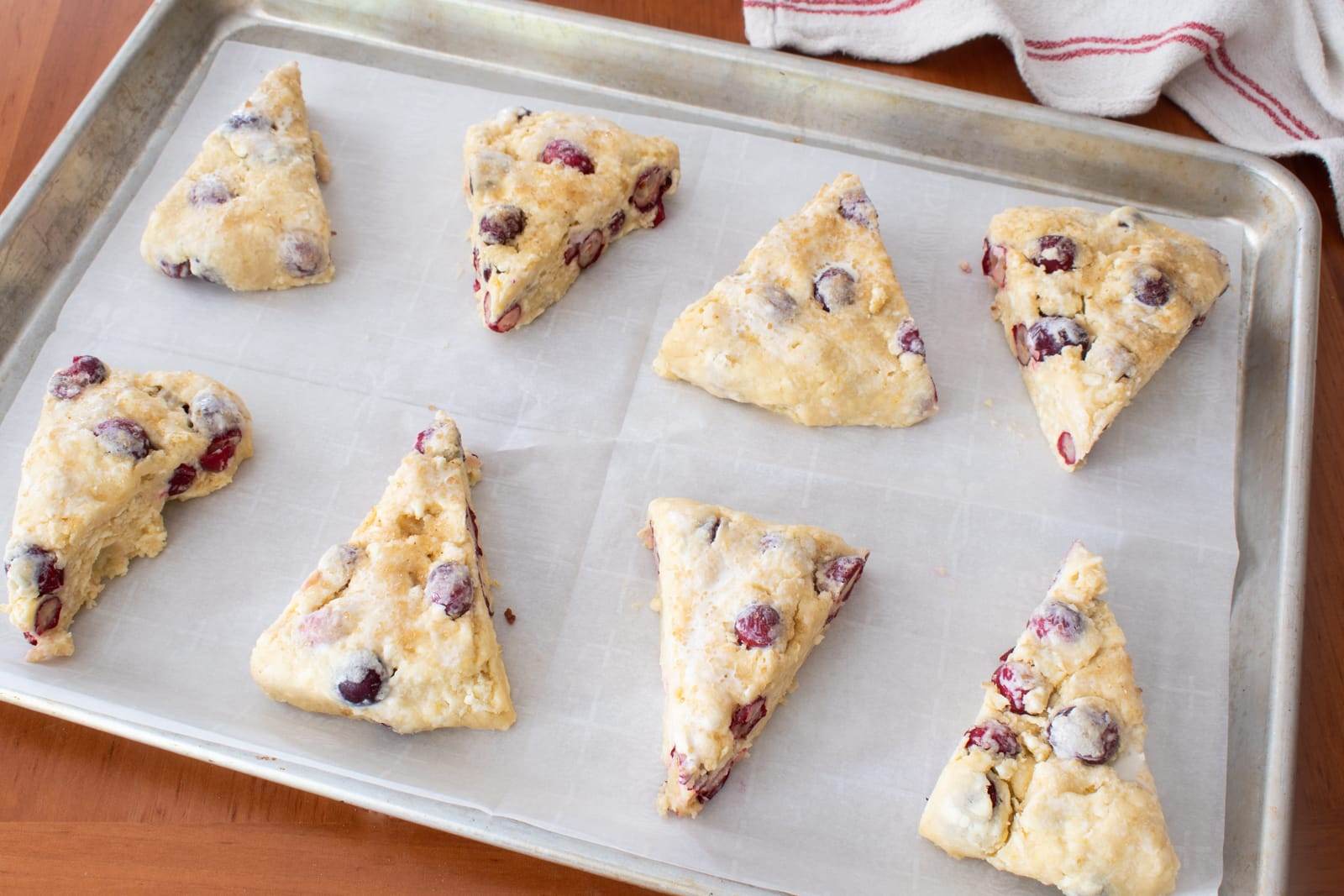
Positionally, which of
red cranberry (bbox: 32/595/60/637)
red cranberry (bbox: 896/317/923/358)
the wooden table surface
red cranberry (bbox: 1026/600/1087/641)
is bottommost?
the wooden table surface

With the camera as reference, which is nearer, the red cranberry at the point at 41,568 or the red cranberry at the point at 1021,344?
the red cranberry at the point at 41,568

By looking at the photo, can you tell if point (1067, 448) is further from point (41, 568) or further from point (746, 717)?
point (41, 568)

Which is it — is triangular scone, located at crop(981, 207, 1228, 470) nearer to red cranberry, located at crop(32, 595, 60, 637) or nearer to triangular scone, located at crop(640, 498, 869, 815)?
triangular scone, located at crop(640, 498, 869, 815)

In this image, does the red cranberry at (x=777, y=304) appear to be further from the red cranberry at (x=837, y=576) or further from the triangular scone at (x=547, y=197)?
the red cranberry at (x=837, y=576)

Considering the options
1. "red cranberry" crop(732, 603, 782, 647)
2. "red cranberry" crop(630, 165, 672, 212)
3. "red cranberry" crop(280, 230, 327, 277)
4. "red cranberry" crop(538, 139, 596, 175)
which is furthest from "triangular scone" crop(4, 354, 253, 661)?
"red cranberry" crop(732, 603, 782, 647)

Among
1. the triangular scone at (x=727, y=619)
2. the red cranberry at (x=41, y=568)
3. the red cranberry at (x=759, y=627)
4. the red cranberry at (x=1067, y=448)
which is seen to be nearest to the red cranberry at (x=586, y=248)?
the triangular scone at (x=727, y=619)

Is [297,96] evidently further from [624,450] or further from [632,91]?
[624,450]
